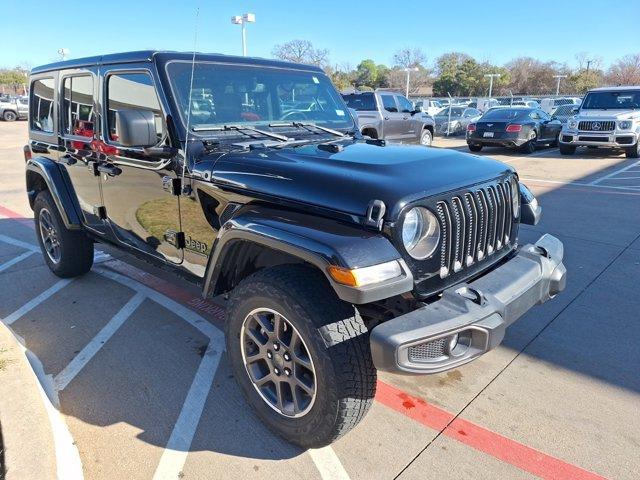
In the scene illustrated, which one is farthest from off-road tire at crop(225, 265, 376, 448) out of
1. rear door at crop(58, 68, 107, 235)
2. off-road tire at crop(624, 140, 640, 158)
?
off-road tire at crop(624, 140, 640, 158)

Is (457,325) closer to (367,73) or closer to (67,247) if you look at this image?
(67,247)

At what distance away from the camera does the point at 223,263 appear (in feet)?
9.17

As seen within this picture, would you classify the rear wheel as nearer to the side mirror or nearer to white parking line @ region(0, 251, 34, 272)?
white parking line @ region(0, 251, 34, 272)

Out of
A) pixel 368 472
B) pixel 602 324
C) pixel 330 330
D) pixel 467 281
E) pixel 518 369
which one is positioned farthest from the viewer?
pixel 602 324

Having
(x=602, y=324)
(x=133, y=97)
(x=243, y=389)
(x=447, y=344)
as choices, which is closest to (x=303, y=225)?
(x=447, y=344)

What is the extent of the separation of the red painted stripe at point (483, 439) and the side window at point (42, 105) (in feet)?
12.6

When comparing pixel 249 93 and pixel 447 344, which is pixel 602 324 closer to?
pixel 447 344

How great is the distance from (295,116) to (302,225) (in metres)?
1.60

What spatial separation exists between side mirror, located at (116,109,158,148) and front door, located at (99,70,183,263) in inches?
5.6

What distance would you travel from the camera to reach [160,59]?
315cm

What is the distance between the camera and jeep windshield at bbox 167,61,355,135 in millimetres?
3152

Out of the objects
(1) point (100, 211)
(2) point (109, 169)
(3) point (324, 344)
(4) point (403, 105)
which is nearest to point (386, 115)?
(4) point (403, 105)

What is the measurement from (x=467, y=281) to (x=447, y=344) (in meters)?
0.50

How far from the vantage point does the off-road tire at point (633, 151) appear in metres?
13.4
